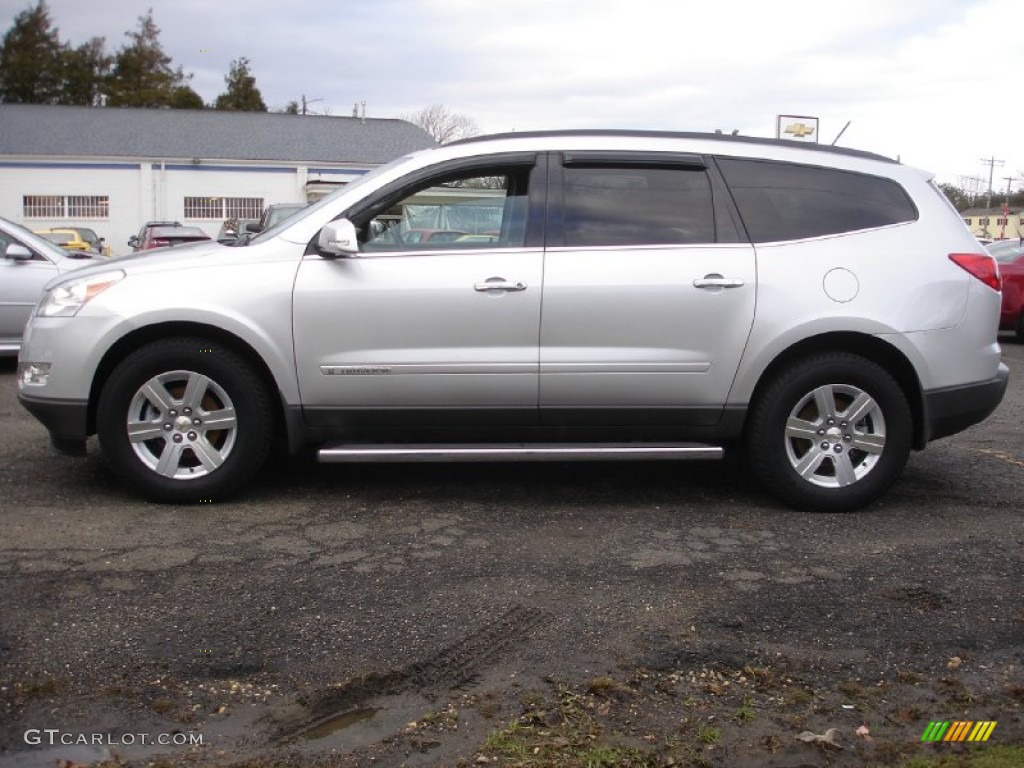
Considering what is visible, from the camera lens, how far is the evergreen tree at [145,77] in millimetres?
75250

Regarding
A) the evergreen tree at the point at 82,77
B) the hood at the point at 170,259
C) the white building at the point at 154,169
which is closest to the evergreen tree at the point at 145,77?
the evergreen tree at the point at 82,77

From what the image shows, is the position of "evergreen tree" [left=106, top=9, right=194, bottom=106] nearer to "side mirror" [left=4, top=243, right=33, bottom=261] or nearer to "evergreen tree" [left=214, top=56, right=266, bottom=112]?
"evergreen tree" [left=214, top=56, right=266, bottom=112]

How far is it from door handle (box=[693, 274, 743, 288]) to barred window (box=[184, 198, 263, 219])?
42.3 m

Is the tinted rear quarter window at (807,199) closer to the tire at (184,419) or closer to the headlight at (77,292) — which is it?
the tire at (184,419)

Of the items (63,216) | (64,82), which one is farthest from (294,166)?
(64,82)

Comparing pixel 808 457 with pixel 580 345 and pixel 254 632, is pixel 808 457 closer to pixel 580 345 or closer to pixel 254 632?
pixel 580 345

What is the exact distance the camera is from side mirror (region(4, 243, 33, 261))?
9984mm

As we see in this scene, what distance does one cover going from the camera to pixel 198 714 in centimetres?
315

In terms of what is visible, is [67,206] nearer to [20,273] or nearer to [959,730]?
[20,273]

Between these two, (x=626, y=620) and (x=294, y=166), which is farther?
(x=294, y=166)

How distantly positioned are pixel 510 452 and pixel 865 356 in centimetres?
187

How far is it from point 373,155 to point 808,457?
145 ft

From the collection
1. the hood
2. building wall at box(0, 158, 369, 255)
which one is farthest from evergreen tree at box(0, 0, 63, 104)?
the hood

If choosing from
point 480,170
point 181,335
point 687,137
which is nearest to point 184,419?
point 181,335
